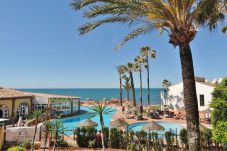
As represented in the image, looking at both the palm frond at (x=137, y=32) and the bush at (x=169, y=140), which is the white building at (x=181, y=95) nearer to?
the bush at (x=169, y=140)

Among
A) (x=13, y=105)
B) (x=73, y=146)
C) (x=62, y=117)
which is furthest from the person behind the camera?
(x=62, y=117)

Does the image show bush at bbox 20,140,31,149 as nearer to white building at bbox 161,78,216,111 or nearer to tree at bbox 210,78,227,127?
tree at bbox 210,78,227,127

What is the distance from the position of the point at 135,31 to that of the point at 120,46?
99 cm

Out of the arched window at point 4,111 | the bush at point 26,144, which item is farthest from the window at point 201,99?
the arched window at point 4,111

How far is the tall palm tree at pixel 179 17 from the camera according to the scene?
359 inches

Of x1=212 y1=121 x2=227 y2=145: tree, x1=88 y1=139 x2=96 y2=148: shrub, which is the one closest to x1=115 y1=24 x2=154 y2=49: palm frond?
x1=212 y1=121 x2=227 y2=145: tree

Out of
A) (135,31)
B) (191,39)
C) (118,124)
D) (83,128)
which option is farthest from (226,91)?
(83,128)

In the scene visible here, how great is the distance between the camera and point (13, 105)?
34.8 meters

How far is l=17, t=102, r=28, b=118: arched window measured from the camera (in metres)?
36.4

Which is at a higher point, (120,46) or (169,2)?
(169,2)

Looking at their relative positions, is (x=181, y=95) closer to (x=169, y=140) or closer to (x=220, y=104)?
(x=169, y=140)

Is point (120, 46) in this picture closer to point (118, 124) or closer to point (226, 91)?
point (226, 91)

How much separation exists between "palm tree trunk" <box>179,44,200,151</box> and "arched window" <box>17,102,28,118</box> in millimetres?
31900

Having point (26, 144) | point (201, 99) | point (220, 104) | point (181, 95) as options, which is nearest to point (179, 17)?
point (220, 104)
